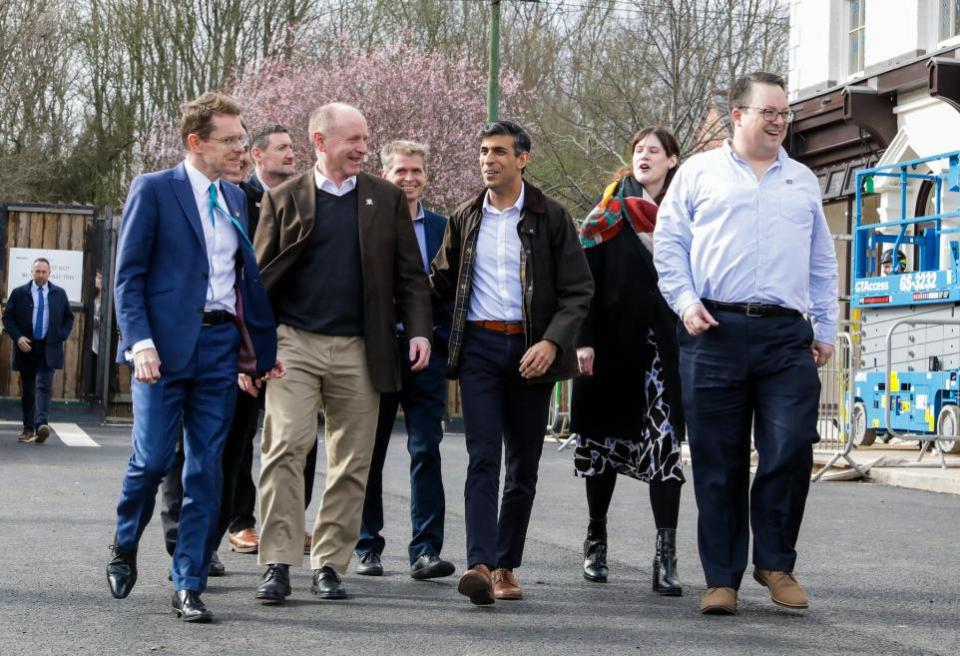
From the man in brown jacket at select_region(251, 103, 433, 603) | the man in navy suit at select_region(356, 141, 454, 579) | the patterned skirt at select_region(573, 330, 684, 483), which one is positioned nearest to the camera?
the man in brown jacket at select_region(251, 103, 433, 603)

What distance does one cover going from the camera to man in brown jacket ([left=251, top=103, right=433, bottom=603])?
6.57 metres

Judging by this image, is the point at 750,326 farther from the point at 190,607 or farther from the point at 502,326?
the point at 190,607

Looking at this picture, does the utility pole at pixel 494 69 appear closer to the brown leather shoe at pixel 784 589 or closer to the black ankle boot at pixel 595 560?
the black ankle boot at pixel 595 560

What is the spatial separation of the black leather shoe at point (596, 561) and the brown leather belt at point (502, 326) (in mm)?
1178

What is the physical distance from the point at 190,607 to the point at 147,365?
2.94 feet

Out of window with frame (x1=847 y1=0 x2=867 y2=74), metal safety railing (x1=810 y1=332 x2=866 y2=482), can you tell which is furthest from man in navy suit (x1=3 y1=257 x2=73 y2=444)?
window with frame (x1=847 y1=0 x2=867 y2=74)

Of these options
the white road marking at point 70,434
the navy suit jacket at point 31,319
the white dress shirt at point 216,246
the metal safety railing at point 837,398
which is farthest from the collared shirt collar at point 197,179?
the navy suit jacket at point 31,319

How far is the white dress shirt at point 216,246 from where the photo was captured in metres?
6.07

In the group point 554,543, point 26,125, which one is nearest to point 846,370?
point 554,543

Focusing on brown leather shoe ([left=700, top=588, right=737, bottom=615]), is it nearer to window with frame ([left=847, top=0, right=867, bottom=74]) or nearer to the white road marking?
the white road marking

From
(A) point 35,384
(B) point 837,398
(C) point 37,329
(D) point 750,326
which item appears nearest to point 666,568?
(D) point 750,326

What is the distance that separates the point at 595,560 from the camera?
7.27 meters

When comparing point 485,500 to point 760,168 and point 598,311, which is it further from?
point 760,168

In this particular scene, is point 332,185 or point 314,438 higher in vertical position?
point 332,185
